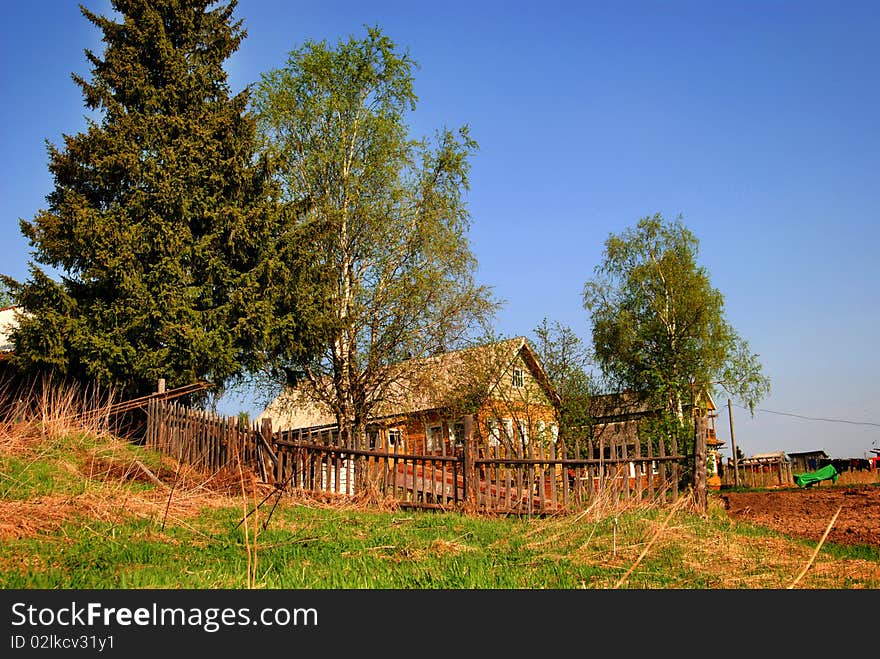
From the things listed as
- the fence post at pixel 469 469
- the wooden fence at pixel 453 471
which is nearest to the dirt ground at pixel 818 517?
the wooden fence at pixel 453 471

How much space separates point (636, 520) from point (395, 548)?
10.9ft

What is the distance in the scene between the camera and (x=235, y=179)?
63.3 feet

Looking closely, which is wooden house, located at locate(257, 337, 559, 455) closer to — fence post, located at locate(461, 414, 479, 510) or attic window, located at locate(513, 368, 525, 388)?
attic window, located at locate(513, 368, 525, 388)

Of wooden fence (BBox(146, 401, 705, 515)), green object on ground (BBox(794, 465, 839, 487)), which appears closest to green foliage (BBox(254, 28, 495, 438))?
wooden fence (BBox(146, 401, 705, 515))

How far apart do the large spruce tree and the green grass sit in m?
7.26

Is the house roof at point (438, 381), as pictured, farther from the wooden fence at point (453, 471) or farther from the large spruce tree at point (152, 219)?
the wooden fence at point (453, 471)

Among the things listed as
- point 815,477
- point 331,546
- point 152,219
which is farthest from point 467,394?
point 815,477

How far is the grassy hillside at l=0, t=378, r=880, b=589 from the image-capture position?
5062 millimetres

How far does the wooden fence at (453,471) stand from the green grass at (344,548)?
136cm

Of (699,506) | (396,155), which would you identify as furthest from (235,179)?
(699,506)

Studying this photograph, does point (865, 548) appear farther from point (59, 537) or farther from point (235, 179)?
point (235, 179)

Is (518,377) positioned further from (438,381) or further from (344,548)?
(344,548)

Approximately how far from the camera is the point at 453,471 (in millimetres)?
11461

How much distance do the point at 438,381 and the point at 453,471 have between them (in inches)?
421
